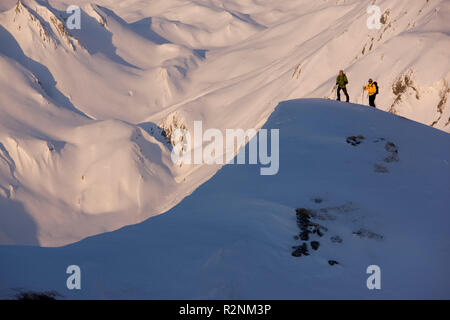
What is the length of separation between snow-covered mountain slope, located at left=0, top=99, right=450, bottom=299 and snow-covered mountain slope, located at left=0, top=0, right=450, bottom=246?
26740 millimetres

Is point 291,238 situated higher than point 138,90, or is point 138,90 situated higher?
point 138,90

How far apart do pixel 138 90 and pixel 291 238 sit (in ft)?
375

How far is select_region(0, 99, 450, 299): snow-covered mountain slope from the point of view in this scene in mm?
10758

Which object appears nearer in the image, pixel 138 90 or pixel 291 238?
pixel 291 238

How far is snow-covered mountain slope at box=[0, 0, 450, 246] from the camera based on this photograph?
54.6 m

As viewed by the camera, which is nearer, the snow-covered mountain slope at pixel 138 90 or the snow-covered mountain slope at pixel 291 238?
the snow-covered mountain slope at pixel 291 238

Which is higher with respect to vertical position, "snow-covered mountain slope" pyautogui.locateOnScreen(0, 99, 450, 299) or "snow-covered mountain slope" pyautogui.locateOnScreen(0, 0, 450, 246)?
"snow-covered mountain slope" pyautogui.locateOnScreen(0, 0, 450, 246)

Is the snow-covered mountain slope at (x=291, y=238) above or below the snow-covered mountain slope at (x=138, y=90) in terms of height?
below

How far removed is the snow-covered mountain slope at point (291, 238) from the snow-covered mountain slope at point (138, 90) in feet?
87.7

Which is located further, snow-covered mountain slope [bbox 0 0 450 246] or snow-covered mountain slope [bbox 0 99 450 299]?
snow-covered mountain slope [bbox 0 0 450 246]

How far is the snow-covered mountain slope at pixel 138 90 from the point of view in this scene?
5462cm

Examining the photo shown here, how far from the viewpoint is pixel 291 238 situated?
12.9 metres

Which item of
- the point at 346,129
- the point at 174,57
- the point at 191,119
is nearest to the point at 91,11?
the point at 174,57
